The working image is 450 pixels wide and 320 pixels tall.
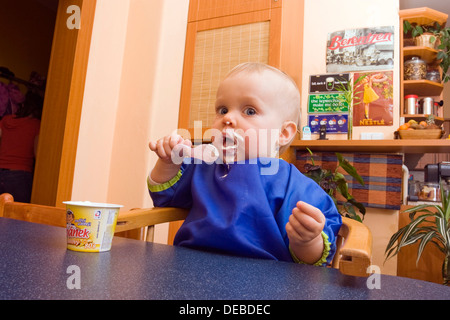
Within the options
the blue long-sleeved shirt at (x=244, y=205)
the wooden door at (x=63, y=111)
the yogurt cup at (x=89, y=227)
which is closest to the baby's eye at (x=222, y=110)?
the blue long-sleeved shirt at (x=244, y=205)

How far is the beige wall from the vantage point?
2.14 m

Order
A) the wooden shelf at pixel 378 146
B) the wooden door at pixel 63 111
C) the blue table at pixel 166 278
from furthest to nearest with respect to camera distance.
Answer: the wooden shelf at pixel 378 146
the wooden door at pixel 63 111
the blue table at pixel 166 278

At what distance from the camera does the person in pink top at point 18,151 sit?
257 cm

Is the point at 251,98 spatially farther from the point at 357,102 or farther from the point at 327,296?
the point at 357,102

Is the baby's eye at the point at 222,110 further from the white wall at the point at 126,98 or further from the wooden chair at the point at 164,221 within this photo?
the white wall at the point at 126,98

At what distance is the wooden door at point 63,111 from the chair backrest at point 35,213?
0.98 meters

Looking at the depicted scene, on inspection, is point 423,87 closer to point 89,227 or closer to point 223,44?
point 223,44

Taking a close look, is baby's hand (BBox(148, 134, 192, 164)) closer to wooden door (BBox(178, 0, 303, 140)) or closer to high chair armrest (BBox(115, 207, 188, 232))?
high chair armrest (BBox(115, 207, 188, 232))

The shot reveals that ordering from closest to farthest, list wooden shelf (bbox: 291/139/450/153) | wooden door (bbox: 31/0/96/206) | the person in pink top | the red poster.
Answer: wooden door (bbox: 31/0/96/206), wooden shelf (bbox: 291/139/450/153), the person in pink top, the red poster

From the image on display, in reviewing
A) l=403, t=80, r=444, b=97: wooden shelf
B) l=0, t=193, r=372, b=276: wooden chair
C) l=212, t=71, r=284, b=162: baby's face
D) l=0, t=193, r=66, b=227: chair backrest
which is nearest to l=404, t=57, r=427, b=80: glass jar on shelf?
l=403, t=80, r=444, b=97: wooden shelf

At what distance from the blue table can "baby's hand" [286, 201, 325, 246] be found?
6cm

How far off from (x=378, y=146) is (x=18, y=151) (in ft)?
8.45

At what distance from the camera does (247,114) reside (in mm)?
867

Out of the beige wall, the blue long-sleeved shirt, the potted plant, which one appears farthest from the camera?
the potted plant
